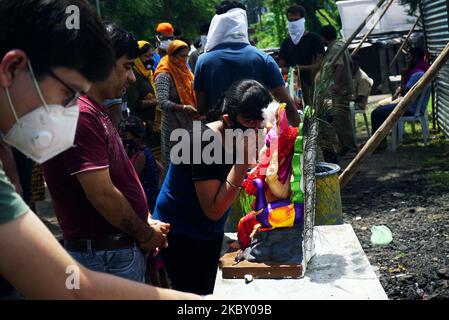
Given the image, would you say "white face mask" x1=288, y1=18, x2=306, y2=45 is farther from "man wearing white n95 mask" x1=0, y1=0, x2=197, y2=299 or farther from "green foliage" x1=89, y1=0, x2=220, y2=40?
"green foliage" x1=89, y1=0, x2=220, y2=40

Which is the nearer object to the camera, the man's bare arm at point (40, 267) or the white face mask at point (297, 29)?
the man's bare arm at point (40, 267)

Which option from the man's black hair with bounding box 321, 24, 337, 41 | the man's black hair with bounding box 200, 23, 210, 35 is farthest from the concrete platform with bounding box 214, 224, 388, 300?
the man's black hair with bounding box 200, 23, 210, 35

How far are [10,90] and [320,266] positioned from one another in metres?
2.74

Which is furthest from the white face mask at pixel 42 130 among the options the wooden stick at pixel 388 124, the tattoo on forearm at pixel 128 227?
the wooden stick at pixel 388 124

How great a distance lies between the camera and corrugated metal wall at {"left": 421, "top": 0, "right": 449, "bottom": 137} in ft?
29.5

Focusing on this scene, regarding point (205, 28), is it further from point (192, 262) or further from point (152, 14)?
point (152, 14)

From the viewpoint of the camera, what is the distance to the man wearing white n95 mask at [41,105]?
4.49ft

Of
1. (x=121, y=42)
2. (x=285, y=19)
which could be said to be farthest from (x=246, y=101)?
(x=285, y=19)

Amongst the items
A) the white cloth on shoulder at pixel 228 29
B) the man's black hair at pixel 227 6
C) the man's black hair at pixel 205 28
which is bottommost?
the man's black hair at pixel 205 28

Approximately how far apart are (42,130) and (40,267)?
0.36 meters

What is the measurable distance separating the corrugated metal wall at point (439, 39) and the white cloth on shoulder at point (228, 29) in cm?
459

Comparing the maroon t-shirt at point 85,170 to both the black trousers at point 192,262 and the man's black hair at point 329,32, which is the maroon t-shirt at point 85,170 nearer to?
the black trousers at point 192,262

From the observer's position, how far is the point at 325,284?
3.60 meters
